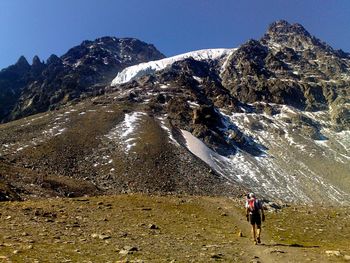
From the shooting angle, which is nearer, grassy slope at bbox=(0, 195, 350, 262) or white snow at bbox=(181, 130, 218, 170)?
grassy slope at bbox=(0, 195, 350, 262)

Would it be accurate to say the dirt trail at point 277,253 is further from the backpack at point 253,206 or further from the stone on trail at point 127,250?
the stone on trail at point 127,250

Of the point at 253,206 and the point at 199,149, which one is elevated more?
the point at 253,206

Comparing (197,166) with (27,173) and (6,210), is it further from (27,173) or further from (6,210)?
(6,210)

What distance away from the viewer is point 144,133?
391 feet

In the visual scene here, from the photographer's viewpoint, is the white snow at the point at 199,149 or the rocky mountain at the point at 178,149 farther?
the white snow at the point at 199,149

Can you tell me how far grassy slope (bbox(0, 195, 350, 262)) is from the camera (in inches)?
721

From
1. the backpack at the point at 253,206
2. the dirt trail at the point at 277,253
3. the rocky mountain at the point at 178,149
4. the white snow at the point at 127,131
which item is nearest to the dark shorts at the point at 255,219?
the backpack at the point at 253,206

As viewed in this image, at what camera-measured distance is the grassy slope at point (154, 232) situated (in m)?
18.3

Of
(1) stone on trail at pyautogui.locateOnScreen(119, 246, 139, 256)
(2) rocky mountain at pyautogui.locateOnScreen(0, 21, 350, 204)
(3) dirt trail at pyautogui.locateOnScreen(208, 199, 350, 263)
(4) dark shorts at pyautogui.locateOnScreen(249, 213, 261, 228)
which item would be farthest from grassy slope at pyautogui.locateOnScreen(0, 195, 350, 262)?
(2) rocky mountain at pyautogui.locateOnScreen(0, 21, 350, 204)

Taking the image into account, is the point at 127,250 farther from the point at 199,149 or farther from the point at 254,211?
the point at 199,149

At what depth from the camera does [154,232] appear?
25984mm

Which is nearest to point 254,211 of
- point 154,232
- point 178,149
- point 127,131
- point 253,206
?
point 253,206

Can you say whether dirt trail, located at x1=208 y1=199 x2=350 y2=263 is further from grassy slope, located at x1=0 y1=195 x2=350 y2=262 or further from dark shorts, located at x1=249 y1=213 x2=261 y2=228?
dark shorts, located at x1=249 y1=213 x2=261 y2=228

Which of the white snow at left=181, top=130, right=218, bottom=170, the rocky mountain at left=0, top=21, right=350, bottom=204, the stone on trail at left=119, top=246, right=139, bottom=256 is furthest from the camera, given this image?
the white snow at left=181, top=130, right=218, bottom=170
